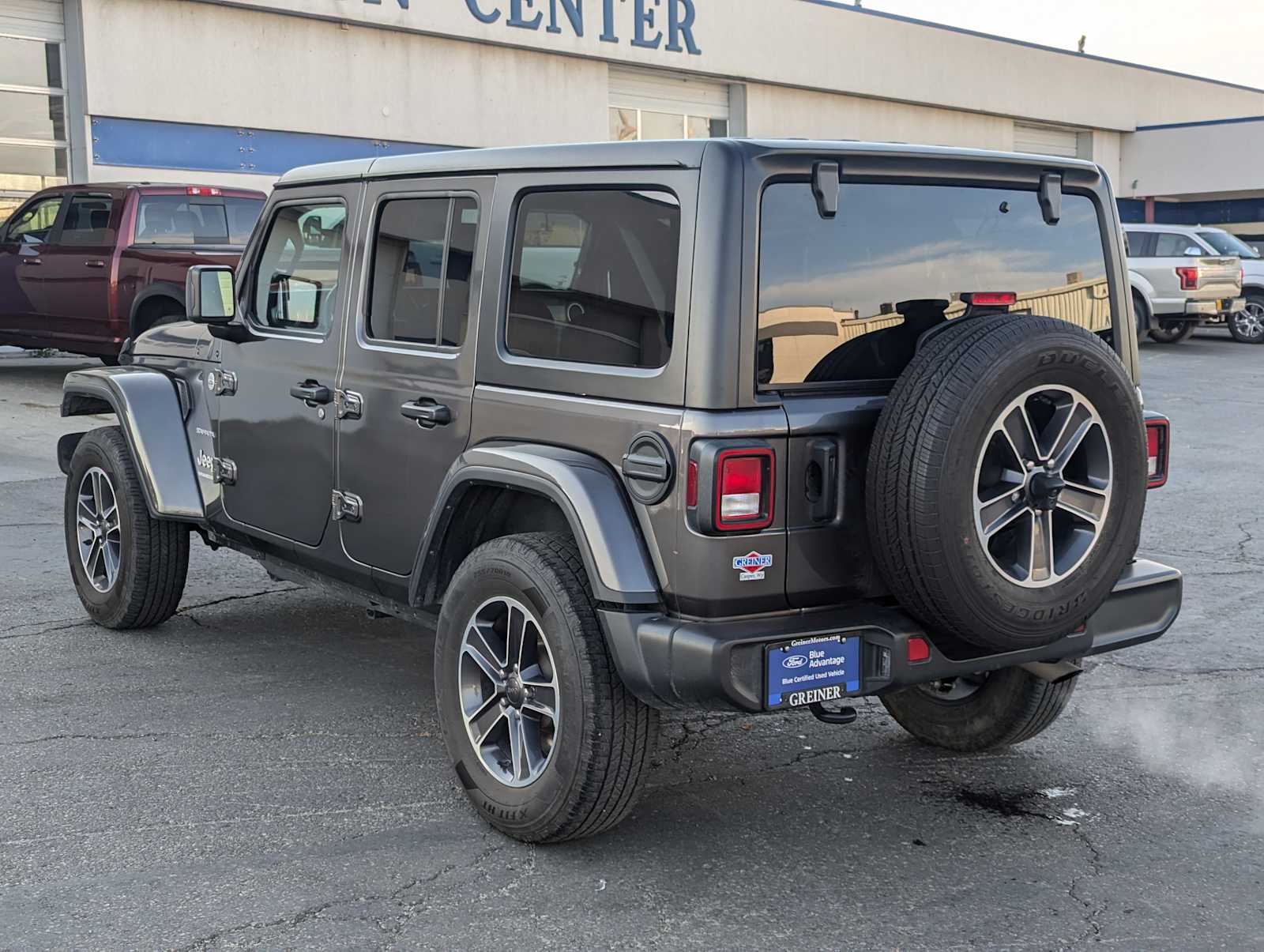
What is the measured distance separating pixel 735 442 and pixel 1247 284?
2095 cm

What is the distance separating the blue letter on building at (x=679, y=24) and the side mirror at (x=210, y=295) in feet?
74.1

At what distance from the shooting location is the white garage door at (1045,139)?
118 ft

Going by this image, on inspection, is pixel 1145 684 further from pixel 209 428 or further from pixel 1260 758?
pixel 209 428

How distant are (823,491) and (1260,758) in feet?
6.78

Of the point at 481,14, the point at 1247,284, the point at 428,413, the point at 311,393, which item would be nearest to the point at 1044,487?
the point at 428,413

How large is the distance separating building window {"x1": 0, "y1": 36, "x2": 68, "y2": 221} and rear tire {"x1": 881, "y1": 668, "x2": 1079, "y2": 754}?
17.5 metres

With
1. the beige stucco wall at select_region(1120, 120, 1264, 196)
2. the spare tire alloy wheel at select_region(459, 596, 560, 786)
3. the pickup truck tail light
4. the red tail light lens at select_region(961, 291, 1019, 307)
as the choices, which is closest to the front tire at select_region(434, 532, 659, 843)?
the spare tire alloy wheel at select_region(459, 596, 560, 786)

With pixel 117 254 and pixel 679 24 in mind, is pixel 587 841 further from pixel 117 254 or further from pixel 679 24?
pixel 679 24

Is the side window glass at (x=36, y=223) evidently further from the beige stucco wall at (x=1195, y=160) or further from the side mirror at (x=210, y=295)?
the beige stucco wall at (x=1195, y=160)

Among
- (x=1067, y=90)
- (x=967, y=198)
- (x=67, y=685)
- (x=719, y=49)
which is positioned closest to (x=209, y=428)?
(x=67, y=685)

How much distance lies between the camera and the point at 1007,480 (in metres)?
3.62

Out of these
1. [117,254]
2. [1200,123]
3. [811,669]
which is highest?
[1200,123]

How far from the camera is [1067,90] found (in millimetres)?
36531

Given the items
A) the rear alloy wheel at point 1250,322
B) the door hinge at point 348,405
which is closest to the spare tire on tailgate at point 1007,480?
the door hinge at point 348,405
